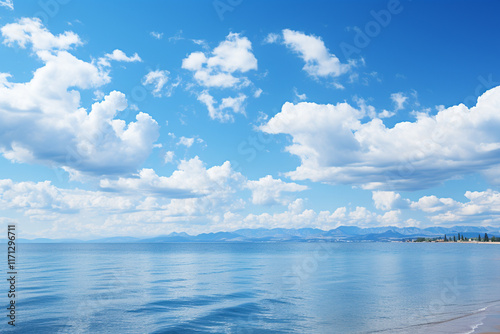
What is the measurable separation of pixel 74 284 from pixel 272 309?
3268cm

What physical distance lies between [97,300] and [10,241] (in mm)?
16296

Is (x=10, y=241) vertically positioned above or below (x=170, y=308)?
above

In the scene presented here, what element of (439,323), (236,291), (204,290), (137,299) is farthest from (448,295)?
(137,299)

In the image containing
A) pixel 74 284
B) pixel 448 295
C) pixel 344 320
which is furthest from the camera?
pixel 74 284

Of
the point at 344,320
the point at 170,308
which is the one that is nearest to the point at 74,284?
the point at 170,308

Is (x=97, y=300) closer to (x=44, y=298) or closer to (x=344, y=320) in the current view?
(x=44, y=298)

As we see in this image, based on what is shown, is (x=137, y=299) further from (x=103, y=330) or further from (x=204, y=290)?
(x=103, y=330)

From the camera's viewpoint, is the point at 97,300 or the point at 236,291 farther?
the point at 236,291

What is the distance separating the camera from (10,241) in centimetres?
2611

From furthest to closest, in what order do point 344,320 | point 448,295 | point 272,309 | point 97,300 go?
point 448,295, point 97,300, point 272,309, point 344,320

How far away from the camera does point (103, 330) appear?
27.9 metres

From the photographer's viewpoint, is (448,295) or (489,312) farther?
(448,295)

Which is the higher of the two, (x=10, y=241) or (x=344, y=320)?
(x=10, y=241)

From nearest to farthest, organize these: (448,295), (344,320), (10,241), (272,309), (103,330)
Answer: (10,241) → (103,330) → (344,320) → (272,309) → (448,295)
